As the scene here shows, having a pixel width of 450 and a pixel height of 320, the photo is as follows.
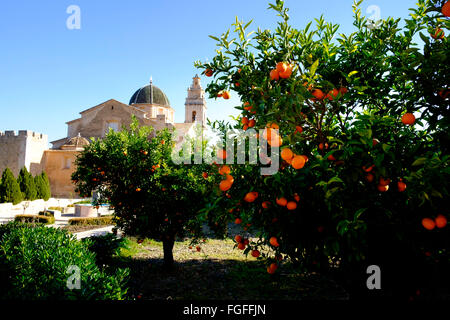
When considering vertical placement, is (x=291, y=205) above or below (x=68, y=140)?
below

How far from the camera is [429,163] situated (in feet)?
6.07

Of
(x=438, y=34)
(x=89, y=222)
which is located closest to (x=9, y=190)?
(x=89, y=222)

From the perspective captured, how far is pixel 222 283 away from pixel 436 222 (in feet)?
19.2

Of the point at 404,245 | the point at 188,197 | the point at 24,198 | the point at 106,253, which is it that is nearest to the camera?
the point at 404,245

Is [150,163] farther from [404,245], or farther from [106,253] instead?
[404,245]

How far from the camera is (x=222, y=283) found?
A: 705cm

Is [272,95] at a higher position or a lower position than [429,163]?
higher

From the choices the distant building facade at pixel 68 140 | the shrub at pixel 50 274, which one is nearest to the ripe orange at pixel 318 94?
the shrub at pixel 50 274

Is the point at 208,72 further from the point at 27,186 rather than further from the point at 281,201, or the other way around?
the point at 27,186

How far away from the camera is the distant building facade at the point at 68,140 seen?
29750 mm

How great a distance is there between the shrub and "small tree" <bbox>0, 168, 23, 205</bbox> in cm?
2044

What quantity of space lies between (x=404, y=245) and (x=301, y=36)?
232 cm
